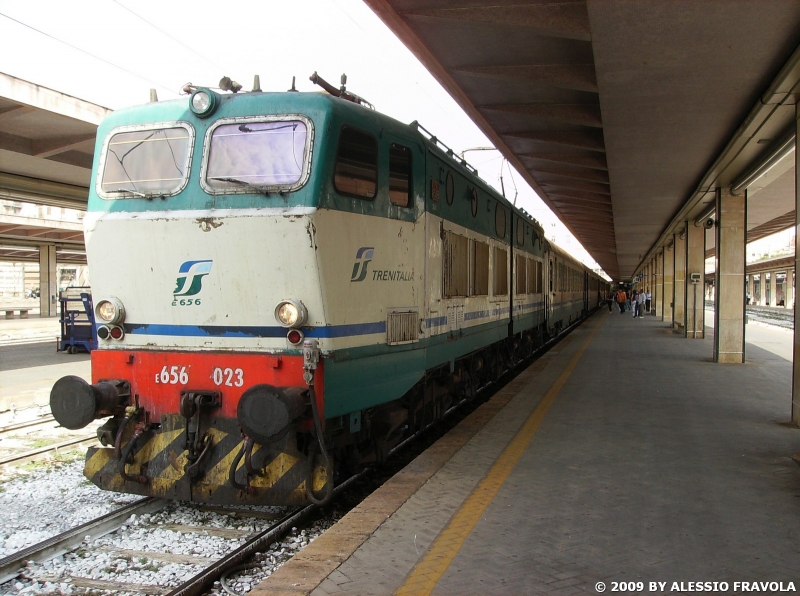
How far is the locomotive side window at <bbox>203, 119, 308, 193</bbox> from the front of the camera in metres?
5.19

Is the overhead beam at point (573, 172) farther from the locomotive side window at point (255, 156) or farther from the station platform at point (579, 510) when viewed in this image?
the locomotive side window at point (255, 156)

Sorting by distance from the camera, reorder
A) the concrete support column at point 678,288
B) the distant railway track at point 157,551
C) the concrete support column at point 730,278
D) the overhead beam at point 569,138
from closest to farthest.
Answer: the distant railway track at point 157,551 < the overhead beam at point 569,138 < the concrete support column at point 730,278 < the concrete support column at point 678,288

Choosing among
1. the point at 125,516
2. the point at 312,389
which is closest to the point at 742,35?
the point at 312,389

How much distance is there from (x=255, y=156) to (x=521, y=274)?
884cm

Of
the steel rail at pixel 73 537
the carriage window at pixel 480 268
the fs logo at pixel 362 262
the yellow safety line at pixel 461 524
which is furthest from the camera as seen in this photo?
the carriage window at pixel 480 268

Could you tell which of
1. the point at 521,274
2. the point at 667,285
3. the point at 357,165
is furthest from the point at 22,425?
the point at 667,285

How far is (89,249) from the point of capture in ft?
18.7

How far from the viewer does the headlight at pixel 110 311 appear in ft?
18.5

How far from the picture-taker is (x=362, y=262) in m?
5.54

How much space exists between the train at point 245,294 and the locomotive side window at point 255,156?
1cm

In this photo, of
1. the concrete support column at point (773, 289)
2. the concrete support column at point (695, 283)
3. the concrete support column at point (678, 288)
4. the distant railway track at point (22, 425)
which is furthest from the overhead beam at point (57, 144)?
the concrete support column at point (773, 289)

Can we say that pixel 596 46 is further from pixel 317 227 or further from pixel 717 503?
pixel 717 503

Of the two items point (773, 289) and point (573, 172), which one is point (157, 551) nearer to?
point (573, 172)

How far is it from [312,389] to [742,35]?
5906 mm
